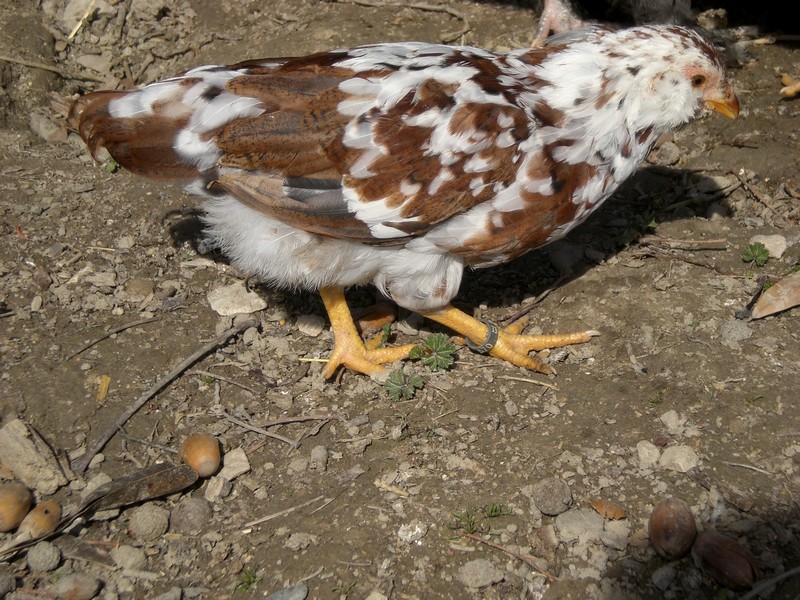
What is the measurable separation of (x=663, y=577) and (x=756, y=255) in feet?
5.71

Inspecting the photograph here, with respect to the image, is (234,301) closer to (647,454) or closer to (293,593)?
(293,593)

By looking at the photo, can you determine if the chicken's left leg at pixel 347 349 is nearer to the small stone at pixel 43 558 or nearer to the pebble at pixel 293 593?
the pebble at pixel 293 593

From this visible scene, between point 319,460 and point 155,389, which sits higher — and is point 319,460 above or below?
below

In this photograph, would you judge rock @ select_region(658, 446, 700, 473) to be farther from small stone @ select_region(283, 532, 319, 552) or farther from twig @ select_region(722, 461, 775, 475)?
small stone @ select_region(283, 532, 319, 552)

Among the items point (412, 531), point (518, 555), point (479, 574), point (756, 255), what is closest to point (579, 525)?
point (518, 555)

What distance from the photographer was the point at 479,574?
7.90ft

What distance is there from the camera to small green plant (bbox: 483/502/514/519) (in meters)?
2.60

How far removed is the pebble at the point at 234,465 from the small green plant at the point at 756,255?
240 cm

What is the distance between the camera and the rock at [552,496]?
2570mm

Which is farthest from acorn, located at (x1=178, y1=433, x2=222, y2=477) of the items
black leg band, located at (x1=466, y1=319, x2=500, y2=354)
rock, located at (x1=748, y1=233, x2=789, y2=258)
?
rock, located at (x1=748, y1=233, x2=789, y2=258)

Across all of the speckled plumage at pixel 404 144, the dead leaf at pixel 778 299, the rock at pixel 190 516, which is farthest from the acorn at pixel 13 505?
the dead leaf at pixel 778 299

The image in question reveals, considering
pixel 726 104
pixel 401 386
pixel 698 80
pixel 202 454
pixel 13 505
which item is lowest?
pixel 401 386

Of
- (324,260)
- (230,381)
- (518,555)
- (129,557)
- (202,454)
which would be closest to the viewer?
(518,555)

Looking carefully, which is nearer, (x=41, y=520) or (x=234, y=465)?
(x=41, y=520)
